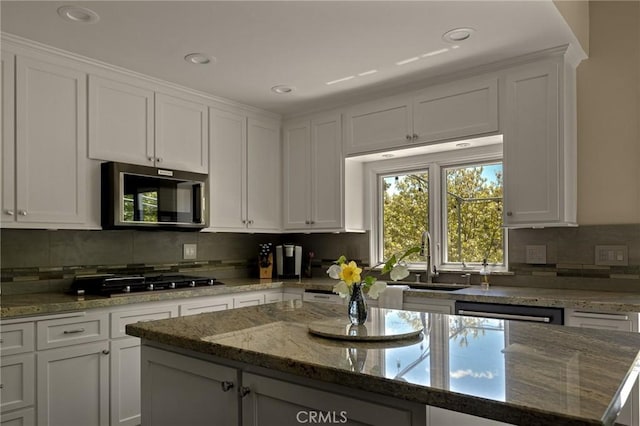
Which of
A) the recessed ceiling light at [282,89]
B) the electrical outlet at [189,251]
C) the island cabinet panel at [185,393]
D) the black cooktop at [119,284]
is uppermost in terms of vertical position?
the recessed ceiling light at [282,89]

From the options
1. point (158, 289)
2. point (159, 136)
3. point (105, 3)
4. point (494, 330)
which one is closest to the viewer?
point (494, 330)

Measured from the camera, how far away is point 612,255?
9.62ft

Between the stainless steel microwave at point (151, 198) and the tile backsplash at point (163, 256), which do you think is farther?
the stainless steel microwave at point (151, 198)

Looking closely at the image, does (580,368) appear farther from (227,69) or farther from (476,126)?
(227,69)

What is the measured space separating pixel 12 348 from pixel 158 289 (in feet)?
3.05

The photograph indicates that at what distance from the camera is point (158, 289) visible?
3.12 meters

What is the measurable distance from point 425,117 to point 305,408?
2591 mm

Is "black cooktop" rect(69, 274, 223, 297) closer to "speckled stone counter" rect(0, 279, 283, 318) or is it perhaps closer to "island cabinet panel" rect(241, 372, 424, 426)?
"speckled stone counter" rect(0, 279, 283, 318)

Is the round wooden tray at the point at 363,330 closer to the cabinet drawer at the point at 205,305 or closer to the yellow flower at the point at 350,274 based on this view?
the yellow flower at the point at 350,274

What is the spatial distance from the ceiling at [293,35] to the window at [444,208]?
807 millimetres

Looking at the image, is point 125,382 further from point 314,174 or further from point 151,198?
point 314,174

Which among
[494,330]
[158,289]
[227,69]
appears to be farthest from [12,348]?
[494,330]

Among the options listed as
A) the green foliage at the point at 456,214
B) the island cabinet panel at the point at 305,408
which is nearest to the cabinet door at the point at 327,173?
the green foliage at the point at 456,214

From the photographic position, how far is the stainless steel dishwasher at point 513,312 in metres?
2.55
